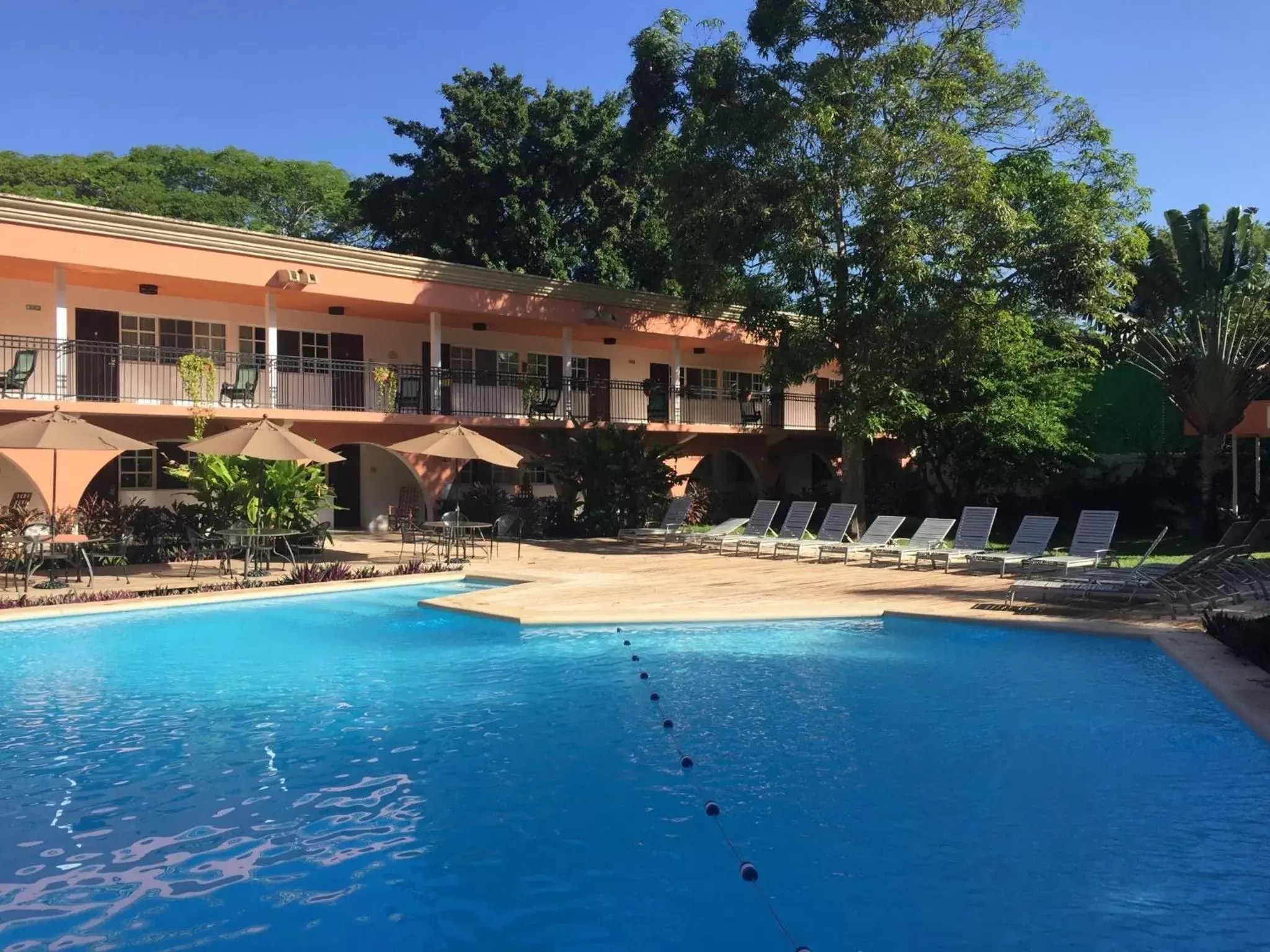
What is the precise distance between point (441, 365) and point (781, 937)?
20.6m

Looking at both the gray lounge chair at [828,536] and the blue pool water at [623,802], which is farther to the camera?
the gray lounge chair at [828,536]

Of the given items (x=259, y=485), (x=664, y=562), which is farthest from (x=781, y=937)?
(x=259, y=485)

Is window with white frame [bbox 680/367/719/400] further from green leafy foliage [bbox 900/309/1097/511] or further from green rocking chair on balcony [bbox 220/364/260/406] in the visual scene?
green rocking chair on balcony [bbox 220/364/260/406]

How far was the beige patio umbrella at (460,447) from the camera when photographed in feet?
53.7

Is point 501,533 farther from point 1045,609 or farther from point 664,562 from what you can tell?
point 1045,609

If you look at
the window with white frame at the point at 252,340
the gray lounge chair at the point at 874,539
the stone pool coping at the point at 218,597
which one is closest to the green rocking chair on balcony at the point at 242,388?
the window with white frame at the point at 252,340

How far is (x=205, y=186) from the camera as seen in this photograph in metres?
42.3

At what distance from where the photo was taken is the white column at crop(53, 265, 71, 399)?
54.7 feet

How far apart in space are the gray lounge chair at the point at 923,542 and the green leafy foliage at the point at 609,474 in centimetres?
621

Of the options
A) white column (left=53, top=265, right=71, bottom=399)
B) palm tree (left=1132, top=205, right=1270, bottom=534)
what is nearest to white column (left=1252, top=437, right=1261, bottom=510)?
palm tree (left=1132, top=205, right=1270, bottom=534)

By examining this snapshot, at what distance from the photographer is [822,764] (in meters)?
6.76

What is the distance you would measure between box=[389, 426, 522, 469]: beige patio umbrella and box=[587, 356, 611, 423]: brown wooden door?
657 centimetres

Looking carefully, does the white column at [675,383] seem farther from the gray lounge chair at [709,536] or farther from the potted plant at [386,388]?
the potted plant at [386,388]

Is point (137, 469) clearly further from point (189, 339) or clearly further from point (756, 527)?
point (756, 527)
